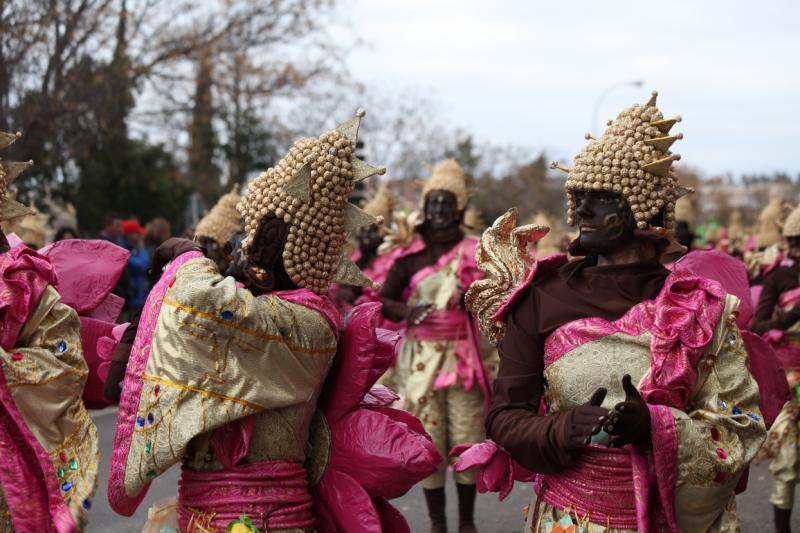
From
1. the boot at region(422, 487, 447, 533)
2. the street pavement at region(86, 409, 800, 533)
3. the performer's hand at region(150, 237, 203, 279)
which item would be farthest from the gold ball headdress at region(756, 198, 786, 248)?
the performer's hand at region(150, 237, 203, 279)

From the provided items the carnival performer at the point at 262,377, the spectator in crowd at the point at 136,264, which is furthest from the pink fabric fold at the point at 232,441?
the spectator in crowd at the point at 136,264

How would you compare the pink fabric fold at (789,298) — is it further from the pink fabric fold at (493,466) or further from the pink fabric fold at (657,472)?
the pink fabric fold at (657,472)

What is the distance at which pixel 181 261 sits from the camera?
3355mm

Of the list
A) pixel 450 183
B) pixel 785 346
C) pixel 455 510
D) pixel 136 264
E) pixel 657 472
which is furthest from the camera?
pixel 136 264

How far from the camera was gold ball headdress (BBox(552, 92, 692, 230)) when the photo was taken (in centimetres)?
337

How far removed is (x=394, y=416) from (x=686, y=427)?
1.07m

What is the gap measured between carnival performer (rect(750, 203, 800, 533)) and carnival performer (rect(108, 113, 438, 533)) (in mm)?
4217

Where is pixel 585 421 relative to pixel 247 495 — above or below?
above

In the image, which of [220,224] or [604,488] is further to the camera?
[220,224]

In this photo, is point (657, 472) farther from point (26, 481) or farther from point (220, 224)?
point (220, 224)

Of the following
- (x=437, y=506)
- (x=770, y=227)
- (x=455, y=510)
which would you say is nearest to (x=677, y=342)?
(x=437, y=506)

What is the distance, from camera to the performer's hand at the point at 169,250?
11.4ft

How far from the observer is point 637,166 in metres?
3.38

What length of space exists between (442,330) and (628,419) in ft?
15.1
